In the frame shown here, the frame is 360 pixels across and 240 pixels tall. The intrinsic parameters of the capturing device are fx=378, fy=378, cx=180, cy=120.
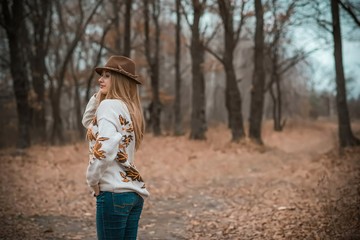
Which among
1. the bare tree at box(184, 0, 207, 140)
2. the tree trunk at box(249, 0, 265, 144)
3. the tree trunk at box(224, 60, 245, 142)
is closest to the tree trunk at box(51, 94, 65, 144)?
the bare tree at box(184, 0, 207, 140)

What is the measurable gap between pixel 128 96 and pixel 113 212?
0.98 meters

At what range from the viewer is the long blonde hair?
320 cm

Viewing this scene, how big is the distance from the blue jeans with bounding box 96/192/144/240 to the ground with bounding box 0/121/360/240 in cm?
303

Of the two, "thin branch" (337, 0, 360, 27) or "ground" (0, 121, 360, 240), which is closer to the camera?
"ground" (0, 121, 360, 240)

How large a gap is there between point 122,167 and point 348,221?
384cm

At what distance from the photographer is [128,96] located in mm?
3275

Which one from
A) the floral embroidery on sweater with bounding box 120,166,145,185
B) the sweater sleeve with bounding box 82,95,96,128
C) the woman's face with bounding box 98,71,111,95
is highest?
the woman's face with bounding box 98,71,111,95

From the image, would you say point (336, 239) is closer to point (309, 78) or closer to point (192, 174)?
point (192, 174)

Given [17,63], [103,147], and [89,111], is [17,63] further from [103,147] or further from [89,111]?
[103,147]

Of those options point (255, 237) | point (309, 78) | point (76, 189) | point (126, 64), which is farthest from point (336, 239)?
point (309, 78)

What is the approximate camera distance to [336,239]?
4.85 meters

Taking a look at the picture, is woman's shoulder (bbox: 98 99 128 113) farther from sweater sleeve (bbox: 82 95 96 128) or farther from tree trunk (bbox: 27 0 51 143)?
tree trunk (bbox: 27 0 51 143)

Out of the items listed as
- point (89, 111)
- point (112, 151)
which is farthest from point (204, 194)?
point (112, 151)

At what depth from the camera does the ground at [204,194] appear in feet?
19.7
